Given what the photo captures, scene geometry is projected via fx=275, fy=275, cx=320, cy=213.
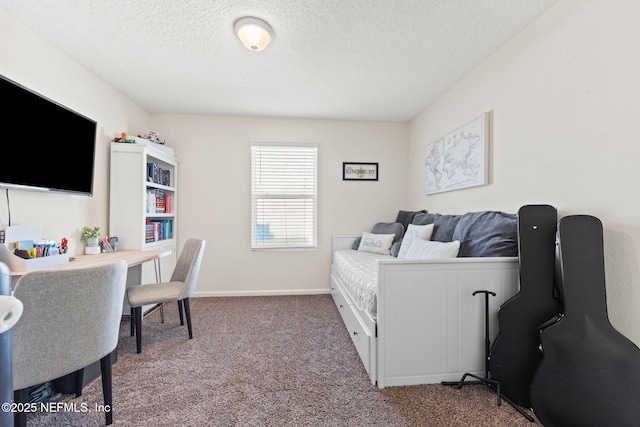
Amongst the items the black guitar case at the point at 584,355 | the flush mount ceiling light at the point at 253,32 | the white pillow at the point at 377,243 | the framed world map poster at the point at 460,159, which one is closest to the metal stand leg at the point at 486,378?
the black guitar case at the point at 584,355

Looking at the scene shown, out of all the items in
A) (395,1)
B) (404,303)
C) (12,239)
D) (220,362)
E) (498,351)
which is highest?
(395,1)

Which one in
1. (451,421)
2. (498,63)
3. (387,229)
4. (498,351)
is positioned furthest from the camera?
(387,229)

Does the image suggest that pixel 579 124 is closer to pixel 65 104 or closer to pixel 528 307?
pixel 528 307

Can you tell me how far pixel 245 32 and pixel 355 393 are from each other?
244 cm

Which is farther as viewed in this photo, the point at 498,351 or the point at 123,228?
the point at 123,228

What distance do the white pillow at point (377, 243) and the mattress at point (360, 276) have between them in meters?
0.09

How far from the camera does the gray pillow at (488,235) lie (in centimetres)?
180

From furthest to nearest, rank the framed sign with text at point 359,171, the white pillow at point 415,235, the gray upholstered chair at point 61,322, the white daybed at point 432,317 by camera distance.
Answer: the framed sign with text at point 359,171 → the white pillow at point 415,235 → the white daybed at point 432,317 → the gray upholstered chair at point 61,322

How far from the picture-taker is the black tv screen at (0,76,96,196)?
1.71 metres

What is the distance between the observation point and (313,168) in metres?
3.79

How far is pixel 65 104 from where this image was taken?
2.27 meters

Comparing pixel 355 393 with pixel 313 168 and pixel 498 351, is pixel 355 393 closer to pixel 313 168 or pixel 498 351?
pixel 498 351

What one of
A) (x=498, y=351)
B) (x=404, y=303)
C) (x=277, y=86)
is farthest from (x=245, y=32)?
(x=498, y=351)

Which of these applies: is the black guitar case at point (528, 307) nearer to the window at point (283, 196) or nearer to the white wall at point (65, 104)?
the window at point (283, 196)
